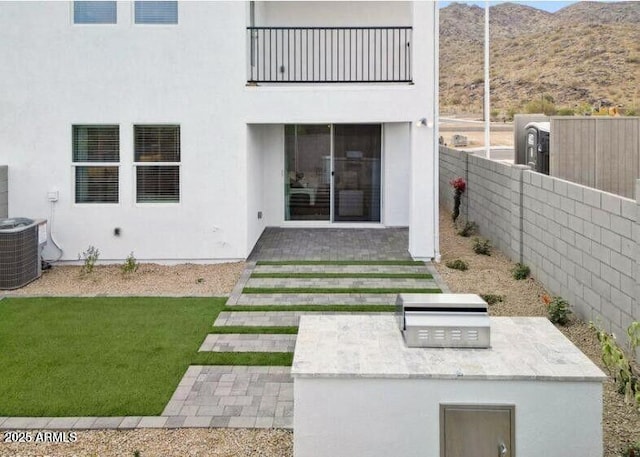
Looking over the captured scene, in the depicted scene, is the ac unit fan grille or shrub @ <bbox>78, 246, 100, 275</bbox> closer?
the ac unit fan grille

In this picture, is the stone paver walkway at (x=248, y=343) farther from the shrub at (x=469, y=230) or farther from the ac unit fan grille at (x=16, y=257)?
the shrub at (x=469, y=230)

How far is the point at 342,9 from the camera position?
14.3 m

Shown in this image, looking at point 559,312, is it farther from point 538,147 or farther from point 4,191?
point 4,191

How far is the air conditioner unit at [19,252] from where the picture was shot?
9828 mm

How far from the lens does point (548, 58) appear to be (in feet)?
144

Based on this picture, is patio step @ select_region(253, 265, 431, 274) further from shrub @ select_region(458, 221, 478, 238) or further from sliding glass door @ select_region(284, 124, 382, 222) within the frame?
sliding glass door @ select_region(284, 124, 382, 222)

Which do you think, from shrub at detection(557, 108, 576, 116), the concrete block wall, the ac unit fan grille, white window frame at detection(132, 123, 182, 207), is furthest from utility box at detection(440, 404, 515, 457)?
shrub at detection(557, 108, 576, 116)

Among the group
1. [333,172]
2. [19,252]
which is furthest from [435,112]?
[19,252]

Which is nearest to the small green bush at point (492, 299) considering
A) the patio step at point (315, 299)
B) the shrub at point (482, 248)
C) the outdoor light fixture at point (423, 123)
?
the patio step at point (315, 299)

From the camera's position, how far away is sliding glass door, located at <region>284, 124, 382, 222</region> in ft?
47.9

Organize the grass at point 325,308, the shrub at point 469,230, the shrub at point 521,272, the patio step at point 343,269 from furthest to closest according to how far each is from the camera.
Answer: the shrub at point 469,230 → the patio step at point 343,269 → the shrub at point 521,272 → the grass at point 325,308

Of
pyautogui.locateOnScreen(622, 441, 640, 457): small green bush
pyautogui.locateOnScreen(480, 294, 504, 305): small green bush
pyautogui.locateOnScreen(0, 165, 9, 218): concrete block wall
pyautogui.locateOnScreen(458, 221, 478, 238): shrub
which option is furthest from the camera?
pyautogui.locateOnScreen(458, 221, 478, 238): shrub

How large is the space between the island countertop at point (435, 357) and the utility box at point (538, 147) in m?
7.82

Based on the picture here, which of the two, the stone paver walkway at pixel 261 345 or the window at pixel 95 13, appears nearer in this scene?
the stone paver walkway at pixel 261 345
